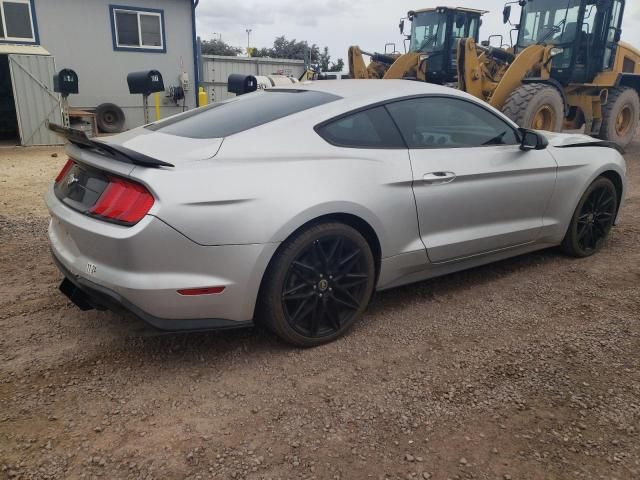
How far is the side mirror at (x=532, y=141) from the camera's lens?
3.78m

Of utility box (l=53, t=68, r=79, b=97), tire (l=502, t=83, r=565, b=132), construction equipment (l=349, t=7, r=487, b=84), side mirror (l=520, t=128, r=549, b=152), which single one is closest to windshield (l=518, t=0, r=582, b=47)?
tire (l=502, t=83, r=565, b=132)

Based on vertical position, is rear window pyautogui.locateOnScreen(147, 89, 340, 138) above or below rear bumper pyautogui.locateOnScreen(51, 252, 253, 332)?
above

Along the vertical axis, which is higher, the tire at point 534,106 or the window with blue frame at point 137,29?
the window with blue frame at point 137,29

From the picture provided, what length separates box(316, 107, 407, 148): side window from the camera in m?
3.05

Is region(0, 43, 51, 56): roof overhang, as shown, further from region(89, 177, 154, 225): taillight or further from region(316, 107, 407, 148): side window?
region(316, 107, 407, 148): side window

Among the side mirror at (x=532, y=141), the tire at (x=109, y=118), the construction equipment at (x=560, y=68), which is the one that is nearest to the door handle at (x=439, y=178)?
the side mirror at (x=532, y=141)

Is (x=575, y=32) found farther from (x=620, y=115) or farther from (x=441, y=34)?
(x=441, y=34)

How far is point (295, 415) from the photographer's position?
244cm

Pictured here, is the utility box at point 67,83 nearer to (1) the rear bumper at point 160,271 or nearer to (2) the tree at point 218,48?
(1) the rear bumper at point 160,271

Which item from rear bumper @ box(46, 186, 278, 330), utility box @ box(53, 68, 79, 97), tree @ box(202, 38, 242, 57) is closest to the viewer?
rear bumper @ box(46, 186, 278, 330)

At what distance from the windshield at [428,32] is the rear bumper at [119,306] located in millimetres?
10828

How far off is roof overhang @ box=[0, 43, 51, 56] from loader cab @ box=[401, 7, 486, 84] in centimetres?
853

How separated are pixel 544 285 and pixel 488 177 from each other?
40.8 inches

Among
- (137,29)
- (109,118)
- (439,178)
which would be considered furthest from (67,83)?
(439,178)
